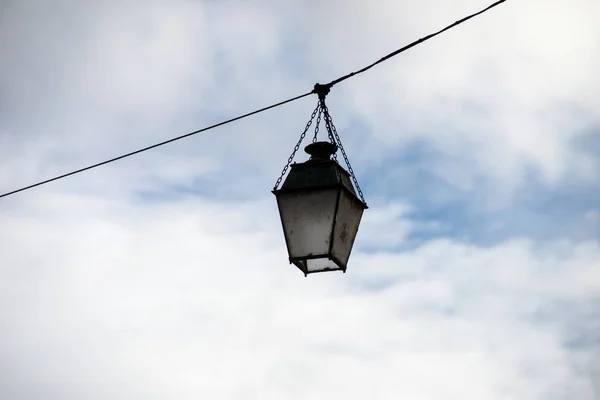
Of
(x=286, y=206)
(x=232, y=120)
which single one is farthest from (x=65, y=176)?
(x=286, y=206)

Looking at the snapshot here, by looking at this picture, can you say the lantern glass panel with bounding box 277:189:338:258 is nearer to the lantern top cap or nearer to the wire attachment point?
the lantern top cap

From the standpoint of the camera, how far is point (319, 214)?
650cm

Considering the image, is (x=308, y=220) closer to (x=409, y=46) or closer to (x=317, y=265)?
(x=317, y=265)

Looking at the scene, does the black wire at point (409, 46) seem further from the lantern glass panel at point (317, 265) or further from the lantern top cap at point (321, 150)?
the lantern glass panel at point (317, 265)

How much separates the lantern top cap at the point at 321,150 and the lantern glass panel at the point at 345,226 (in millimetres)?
544

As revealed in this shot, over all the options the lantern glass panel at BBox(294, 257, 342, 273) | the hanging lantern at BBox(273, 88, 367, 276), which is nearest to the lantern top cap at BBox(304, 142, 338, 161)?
the hanging lantern at BBox(273, 88, 367, 276)

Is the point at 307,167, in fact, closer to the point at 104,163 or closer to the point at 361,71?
the point at 361,71

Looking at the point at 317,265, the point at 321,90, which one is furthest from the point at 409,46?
the point at 317,265

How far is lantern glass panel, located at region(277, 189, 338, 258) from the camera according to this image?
253 inches

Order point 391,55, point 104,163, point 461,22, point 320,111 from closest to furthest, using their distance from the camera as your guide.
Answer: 1. point 461,22
2. point 391,55
3. point 320,111
4. point 104,163

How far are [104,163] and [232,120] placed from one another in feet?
4.48

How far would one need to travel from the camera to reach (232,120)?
7.39 m

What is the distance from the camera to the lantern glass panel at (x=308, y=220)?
21.1 ft

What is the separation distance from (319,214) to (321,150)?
2.55 ft
